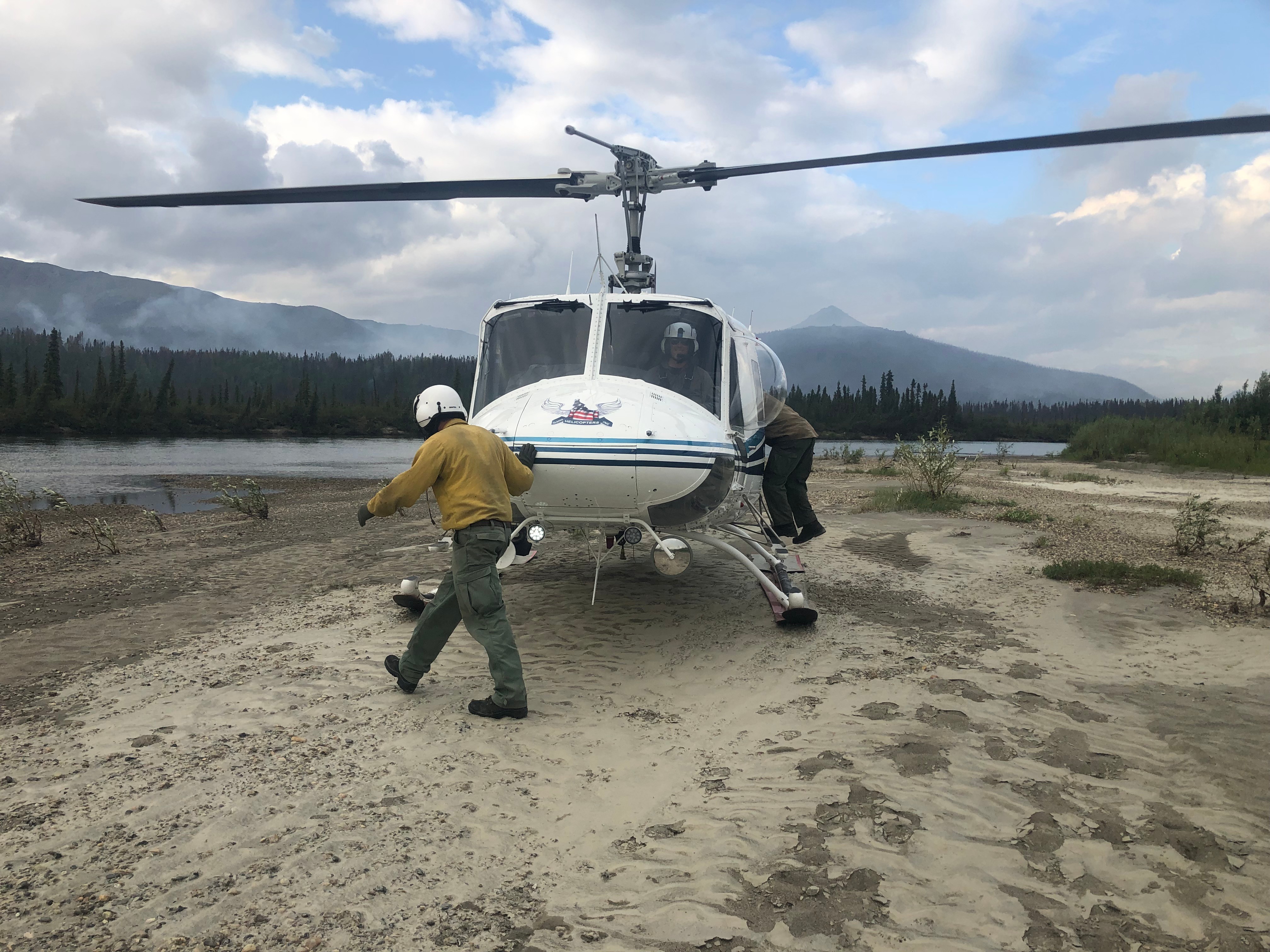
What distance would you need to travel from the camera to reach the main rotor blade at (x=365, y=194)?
714 centimetres

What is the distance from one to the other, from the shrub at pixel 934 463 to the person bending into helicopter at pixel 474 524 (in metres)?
14.2

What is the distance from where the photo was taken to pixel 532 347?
715 centimetres

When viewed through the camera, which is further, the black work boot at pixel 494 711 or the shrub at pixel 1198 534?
the shrub at pixel 1198 534

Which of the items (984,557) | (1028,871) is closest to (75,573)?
(1028,871)

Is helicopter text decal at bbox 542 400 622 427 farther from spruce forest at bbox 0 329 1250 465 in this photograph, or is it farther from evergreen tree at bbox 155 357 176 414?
evergreen tree at bbox 155 357 176 414

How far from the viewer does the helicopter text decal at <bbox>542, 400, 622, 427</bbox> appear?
579 centimetres

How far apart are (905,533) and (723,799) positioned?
1034 cm

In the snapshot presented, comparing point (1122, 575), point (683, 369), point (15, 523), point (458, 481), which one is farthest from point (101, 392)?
point (1122, 575)

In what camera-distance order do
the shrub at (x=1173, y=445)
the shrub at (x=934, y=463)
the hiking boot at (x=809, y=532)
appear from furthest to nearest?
the shrub at (x=1173, y=445) → the shrub at (x=934, y=463) → the hiking boot at (x=809, y=532)

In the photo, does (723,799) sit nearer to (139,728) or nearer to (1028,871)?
(1028,871)

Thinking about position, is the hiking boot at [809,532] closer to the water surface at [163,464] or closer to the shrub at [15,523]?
the shrub at [15,523]

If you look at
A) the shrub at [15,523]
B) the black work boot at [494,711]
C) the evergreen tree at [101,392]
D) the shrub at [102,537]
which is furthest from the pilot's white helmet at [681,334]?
the evergreen tree at [101,392]

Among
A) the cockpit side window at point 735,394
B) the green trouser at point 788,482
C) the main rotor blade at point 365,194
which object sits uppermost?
the main rotor blade at point 365,194

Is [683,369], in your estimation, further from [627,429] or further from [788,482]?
[788,482]
